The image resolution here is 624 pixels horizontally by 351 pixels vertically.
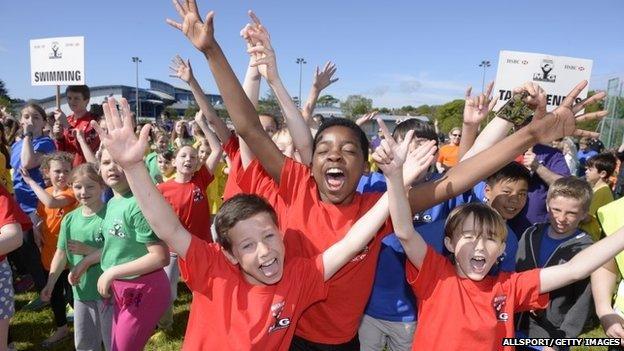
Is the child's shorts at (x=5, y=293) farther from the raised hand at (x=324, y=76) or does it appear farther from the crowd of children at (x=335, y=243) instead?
the raised hand at (x=324, y=76)

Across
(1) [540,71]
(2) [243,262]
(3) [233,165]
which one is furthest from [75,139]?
(1) [540,71]

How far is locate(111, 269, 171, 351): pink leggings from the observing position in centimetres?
285

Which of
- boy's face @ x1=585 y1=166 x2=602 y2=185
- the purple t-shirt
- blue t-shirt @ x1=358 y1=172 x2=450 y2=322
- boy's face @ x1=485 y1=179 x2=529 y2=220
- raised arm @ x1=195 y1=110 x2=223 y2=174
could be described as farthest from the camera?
boy's face @ x1=585 y1=166 x2=602 y2=185

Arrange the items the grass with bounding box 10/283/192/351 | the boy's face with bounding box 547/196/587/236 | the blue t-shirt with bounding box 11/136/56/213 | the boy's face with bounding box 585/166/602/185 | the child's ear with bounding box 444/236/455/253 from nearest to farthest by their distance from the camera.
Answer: the child's ear with bounding box 444/236/455/253, the boy's face with bounding box 547/196/587/236, the grass with bounding box 10/283/192/351, the blue t-shirt with bounding box 11/136/56/213, the boy's face with bounding box 585/166/602/185

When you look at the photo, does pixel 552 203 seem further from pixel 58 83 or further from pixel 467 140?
pixel 58 83

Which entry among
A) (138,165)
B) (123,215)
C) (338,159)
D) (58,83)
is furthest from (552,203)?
(58,83)

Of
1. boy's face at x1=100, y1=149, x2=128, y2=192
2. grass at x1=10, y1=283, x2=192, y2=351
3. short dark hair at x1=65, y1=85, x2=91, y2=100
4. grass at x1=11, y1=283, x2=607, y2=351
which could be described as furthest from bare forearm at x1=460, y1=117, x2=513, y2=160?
short dark hair at x1=65, y1=85, x2=91, y2=100

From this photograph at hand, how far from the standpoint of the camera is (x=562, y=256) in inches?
105

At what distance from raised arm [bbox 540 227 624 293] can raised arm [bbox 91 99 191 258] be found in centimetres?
182

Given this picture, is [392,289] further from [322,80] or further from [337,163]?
[322,80]

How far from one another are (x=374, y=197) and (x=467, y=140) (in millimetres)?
863

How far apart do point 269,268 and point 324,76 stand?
194 cm

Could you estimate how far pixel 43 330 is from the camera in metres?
4.60

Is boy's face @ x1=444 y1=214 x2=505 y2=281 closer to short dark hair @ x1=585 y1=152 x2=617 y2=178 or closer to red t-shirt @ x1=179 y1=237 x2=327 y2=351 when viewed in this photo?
red t-shirt @ x1=179 y1=237 x2=327 y2=351
